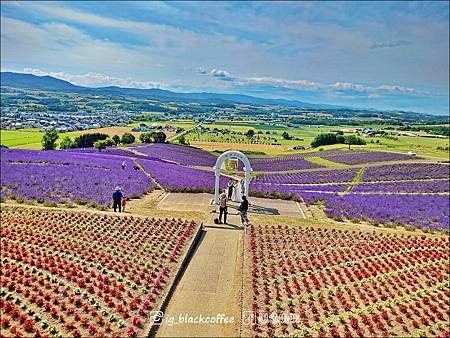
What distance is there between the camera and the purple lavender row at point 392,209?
24.6 meters

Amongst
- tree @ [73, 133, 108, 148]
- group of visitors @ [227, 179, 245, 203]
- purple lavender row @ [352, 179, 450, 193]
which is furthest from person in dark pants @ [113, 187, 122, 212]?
tree @ [73, 133, 108, 148]

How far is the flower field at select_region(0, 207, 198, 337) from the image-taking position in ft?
31.4

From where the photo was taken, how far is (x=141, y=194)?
88.2ft

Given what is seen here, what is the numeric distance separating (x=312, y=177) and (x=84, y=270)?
38.5 meters

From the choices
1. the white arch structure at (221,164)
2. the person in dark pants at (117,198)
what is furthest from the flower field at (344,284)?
the person in dark pants at (117,198)

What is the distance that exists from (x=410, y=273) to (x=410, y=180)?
3545 centimetres

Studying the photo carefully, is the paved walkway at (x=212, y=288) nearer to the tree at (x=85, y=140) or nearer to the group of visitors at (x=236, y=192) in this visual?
the group of visitors at (x=236, y=192)

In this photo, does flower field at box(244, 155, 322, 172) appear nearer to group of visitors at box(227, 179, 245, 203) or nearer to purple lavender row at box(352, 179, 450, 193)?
purple lavender row at box(352, 179, 450, 193)

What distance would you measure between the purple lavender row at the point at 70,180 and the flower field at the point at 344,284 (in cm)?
1170

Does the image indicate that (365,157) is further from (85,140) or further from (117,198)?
(117,198)

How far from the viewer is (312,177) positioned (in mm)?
48000

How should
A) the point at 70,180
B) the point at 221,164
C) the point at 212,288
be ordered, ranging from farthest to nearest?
the point at 70,180
the point at 221,164
the point at 212,288

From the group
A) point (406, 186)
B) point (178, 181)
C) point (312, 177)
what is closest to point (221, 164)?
point (178, 181)

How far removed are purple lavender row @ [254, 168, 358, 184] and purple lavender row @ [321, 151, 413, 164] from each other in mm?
9954
